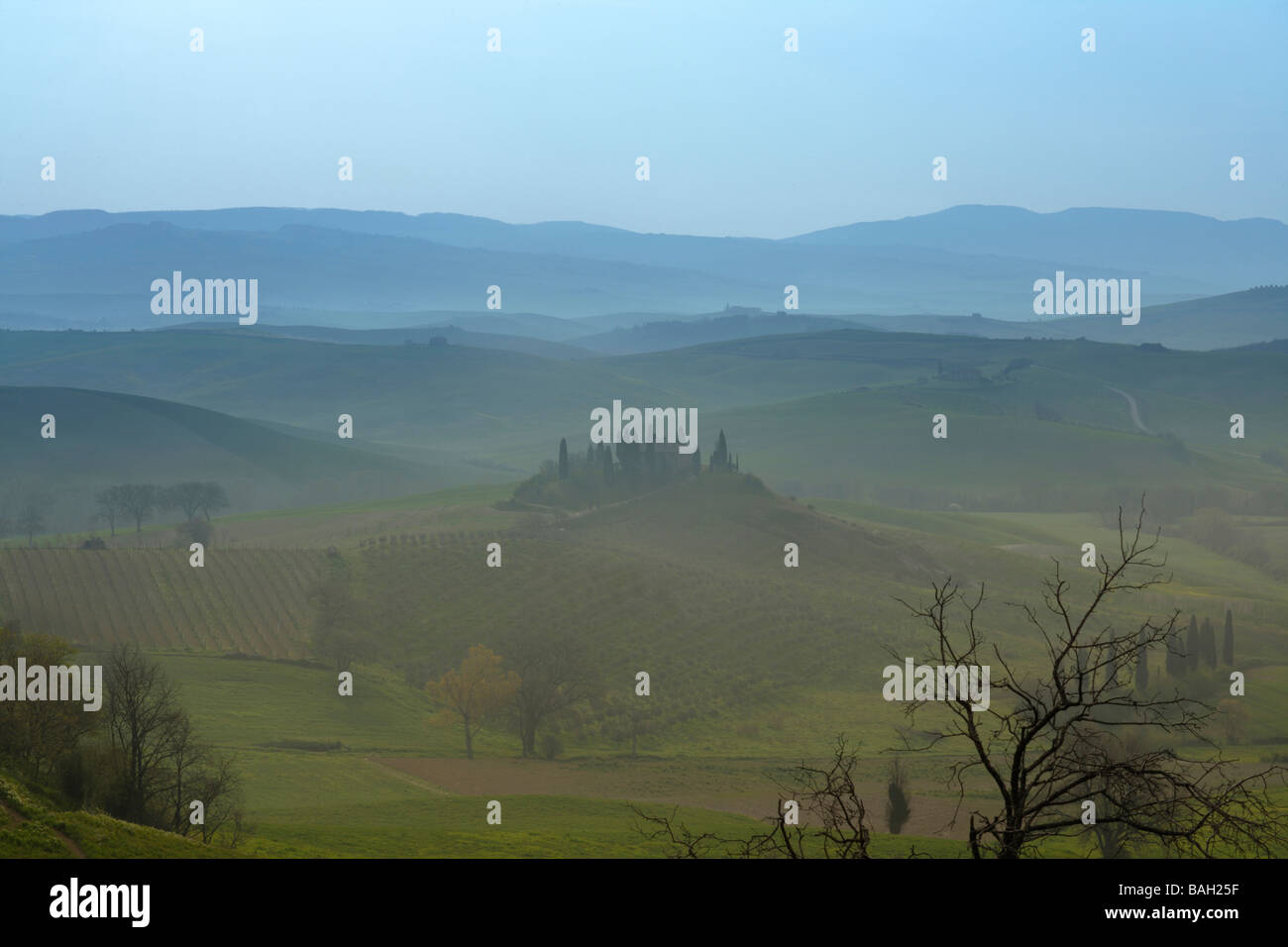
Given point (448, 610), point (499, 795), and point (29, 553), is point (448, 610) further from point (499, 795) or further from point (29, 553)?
point (499, 795)

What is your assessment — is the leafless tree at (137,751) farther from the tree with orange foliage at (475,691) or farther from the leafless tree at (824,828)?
the tree with orange foliage at (475,691)

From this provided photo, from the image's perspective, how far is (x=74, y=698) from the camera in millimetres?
46594

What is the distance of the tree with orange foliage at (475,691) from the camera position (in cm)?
7694

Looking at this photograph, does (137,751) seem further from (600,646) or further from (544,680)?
(600,646)

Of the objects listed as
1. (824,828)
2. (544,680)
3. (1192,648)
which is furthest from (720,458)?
(824,828)

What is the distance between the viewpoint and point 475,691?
7731 cm

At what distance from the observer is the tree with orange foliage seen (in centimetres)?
7694

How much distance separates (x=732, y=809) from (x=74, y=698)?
1171 inches

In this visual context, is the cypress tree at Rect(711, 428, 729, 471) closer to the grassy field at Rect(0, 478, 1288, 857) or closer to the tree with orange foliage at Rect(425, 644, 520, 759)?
the grassy field at Rect(0, 478, 1288, 857)

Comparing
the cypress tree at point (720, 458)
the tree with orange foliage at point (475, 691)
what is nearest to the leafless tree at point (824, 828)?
the tree with orange foliage at point (475, 691)

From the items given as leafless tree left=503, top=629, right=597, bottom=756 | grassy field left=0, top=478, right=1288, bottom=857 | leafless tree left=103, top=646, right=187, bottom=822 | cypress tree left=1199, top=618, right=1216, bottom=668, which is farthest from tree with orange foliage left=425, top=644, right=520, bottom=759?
cypress tree left=1199, top=618, right=1216, bottom=668

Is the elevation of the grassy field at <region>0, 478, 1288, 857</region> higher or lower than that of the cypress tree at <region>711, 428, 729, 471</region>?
lower

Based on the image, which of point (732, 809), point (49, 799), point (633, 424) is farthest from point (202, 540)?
point (49, 799)
